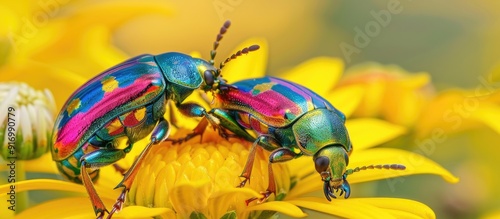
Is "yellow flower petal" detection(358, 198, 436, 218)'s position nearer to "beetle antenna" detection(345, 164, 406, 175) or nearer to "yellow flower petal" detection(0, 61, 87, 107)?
"beetle antenna" detection(345, 164, 406, 175)

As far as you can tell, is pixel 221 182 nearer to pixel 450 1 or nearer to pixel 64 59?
pixel 64 59

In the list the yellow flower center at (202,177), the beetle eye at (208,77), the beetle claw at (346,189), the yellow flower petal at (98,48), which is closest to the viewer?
the yellow flower center at (202,177)

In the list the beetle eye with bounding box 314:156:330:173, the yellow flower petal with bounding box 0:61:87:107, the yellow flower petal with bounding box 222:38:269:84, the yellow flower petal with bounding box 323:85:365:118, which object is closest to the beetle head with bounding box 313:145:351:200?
the beetle eye with bounding box 314:156:330:173

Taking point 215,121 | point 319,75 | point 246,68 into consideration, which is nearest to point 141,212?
point 215,121

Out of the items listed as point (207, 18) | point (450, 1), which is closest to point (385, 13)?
point (450, 1)

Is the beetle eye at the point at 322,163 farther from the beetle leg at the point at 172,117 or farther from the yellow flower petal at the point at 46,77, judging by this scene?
the yellow flower petal at the point at 46,77

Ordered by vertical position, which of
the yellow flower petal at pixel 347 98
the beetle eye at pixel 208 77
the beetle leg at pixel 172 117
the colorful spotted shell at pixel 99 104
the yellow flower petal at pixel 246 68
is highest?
the yellow flower petal at pixel 246 68

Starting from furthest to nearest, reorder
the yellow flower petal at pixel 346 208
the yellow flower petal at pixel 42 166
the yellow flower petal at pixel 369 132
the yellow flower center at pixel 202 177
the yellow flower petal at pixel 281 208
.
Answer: the yellow flower petal at pixel 369 132
the yellow flower petal at pixel 42 166
the yellow flower center at pixel 202 177
the yellow flower petal at pixel 346 208
the yellow flower petal at pixel 281 208

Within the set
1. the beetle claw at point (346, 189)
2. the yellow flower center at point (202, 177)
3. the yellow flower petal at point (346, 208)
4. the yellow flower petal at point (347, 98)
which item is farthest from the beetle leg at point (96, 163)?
the yellow flower petal at point (347, 98)
